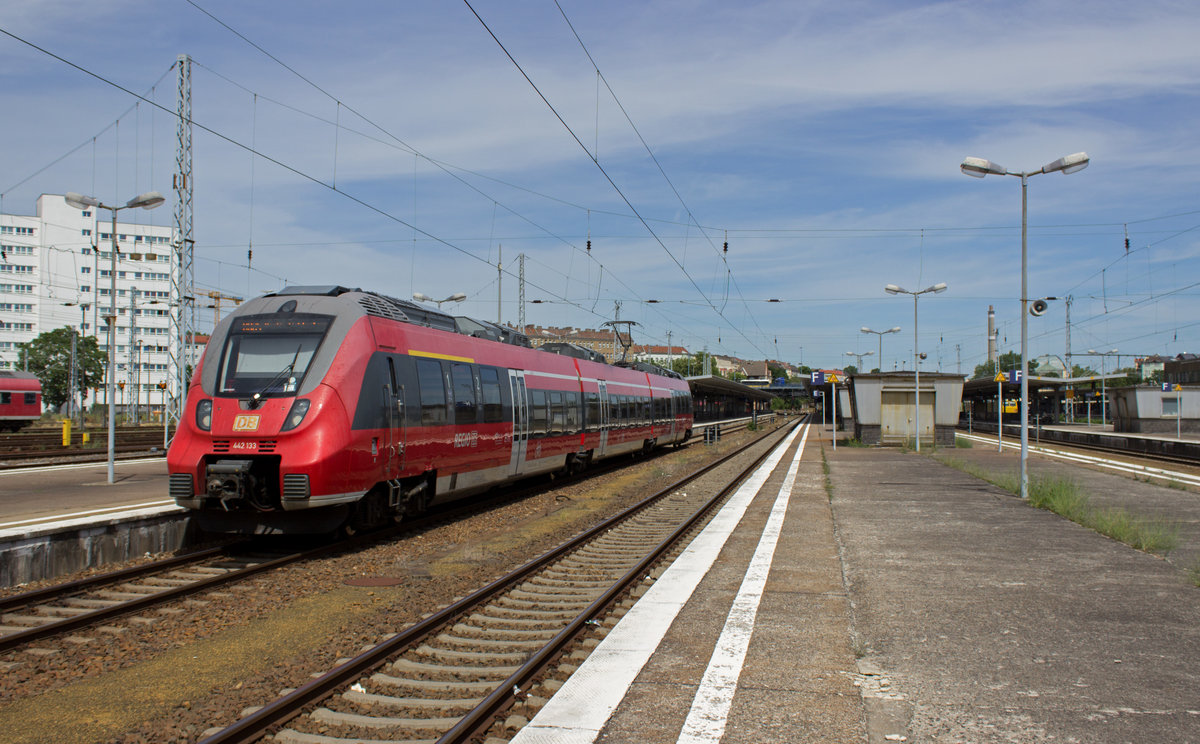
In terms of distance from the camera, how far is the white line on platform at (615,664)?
4.87 metres

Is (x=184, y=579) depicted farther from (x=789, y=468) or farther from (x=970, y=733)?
(x=789, y=468)

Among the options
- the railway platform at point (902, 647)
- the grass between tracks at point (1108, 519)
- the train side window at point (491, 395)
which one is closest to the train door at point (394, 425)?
the train side window at point (491, 395)

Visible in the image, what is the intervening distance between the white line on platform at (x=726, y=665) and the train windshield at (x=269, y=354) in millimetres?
5716

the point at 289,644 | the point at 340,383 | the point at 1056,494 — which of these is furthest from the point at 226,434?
the point at 1056,494

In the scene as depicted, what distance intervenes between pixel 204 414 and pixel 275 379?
3.15 feet

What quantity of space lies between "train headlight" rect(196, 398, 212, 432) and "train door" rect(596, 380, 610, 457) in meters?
13.6

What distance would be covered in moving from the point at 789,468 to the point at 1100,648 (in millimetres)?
20379

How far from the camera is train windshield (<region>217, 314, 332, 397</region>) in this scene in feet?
33.3

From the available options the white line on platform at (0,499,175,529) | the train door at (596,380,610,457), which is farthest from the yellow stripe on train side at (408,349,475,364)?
the train door at (596,380,610,457)

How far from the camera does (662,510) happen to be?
1593cm

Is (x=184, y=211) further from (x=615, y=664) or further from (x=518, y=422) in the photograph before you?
(x=615, y=664)

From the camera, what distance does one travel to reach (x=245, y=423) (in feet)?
32.6

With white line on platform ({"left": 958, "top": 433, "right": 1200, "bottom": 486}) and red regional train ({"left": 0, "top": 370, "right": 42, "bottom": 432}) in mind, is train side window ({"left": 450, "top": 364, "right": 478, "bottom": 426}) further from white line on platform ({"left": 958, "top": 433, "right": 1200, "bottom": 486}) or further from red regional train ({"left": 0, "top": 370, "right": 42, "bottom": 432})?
red regional train ({"left": 0, "top": 370, "right": 42, "bottom": 432})

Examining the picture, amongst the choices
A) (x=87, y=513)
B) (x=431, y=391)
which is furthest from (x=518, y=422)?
(x=87, y=513)
